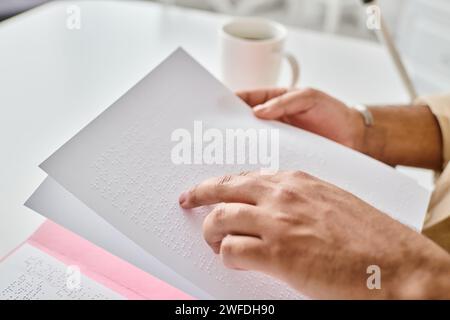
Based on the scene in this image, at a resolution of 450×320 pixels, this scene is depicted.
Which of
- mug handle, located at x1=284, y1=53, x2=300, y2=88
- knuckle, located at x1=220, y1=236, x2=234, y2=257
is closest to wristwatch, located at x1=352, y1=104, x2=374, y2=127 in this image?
mug handle, located at x1=284, y1=53, x2=300, y2=88

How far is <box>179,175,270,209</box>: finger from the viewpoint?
47cm

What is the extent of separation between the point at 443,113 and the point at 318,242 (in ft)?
1.35

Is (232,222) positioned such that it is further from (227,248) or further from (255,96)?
(255,96)

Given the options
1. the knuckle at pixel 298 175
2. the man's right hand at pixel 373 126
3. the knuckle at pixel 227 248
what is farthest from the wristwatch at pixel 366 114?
the knuckle at pixel 227 248

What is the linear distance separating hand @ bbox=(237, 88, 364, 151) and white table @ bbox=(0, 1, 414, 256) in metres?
0.13

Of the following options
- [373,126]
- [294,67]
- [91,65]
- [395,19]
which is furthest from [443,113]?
[395,19]

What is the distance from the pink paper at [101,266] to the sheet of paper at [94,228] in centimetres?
6

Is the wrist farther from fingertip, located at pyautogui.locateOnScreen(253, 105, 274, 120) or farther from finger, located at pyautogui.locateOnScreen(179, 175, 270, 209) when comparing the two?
fingertip, located at pyautogui.locateOnScreen(253, 105, 274, 120)

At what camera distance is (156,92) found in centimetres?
60

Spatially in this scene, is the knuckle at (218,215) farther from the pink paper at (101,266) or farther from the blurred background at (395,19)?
the blurred background at (395,19)

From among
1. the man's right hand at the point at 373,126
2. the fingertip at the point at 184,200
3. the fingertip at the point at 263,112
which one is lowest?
the man's right hand at the point at 373,126

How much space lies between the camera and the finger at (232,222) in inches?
17.3

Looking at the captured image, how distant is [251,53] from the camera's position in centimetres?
74

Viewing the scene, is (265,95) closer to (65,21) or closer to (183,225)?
(183,225)
